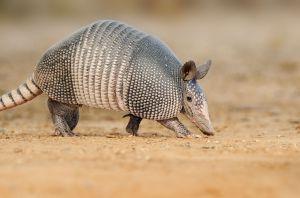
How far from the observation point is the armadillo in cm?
1366

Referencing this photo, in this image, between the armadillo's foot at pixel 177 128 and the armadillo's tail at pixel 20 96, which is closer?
the armadillo's foot at pixel 177 128

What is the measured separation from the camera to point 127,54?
1375cm

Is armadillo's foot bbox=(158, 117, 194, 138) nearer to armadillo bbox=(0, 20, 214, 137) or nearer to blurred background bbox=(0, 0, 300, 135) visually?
armadillo bbox=(0, 20, 214, 137)

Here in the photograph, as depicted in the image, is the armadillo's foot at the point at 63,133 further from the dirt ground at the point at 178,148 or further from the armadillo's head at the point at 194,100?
the armadillo's head at the point at 194,100

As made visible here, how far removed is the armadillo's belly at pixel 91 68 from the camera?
44.8ft

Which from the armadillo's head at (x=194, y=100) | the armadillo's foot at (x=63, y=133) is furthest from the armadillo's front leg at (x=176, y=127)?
the armadillo's foot at (x=63, y=133)

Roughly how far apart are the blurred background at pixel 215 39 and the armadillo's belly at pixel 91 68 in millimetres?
3195

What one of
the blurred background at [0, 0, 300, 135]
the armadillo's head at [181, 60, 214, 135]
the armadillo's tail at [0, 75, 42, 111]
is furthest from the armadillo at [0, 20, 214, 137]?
the blurred background at [0, 0, 300, 135]

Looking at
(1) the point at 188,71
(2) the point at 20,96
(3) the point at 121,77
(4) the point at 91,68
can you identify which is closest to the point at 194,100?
(1) the point at 188,71

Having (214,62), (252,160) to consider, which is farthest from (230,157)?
(214,62)

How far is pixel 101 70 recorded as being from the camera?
13.7m

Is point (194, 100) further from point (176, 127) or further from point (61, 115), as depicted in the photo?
point (61, 115)

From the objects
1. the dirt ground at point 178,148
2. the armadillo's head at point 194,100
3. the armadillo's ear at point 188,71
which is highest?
the armadillo's ear at point 188,71

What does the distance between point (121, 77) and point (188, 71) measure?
94cm
